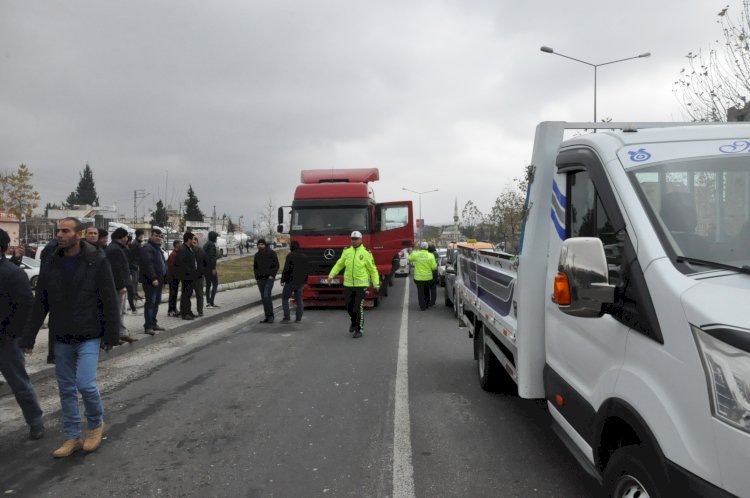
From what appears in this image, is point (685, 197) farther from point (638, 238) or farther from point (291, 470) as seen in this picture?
point (291, 470)

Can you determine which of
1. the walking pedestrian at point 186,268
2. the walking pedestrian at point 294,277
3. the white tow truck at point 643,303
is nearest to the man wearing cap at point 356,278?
the walking pedestrian at point 294,277

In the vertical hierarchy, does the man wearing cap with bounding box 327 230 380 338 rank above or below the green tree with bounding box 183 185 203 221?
below

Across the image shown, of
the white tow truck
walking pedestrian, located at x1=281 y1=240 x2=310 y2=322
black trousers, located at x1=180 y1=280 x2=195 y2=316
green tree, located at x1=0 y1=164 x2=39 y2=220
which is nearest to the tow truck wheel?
the white tow truck

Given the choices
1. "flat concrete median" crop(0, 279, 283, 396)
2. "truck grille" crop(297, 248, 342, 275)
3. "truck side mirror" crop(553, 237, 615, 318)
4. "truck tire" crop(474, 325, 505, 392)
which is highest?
"truck side mirror" crop(553, 237, 615, 318)

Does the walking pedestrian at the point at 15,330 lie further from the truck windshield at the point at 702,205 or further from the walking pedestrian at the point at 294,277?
the walking pedestrian at the point at 294,277

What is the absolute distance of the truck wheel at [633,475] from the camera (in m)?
2.18

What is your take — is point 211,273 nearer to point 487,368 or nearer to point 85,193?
point 487,368

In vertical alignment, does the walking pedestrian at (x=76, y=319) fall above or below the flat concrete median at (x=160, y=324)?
above

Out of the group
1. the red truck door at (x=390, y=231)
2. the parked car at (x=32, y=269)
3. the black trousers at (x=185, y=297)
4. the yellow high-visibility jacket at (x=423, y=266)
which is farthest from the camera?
the parked car at (x=32, y=269)

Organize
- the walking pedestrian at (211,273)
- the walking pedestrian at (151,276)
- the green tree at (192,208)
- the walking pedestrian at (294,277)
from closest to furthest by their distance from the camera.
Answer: the walking pedestrian at (151,276)
the walking pedestrian at (294,277)
the walking pedestrian at (211,273)
the green tree at (192,208)

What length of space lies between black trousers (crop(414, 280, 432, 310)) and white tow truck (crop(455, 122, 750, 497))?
10583 millimetres

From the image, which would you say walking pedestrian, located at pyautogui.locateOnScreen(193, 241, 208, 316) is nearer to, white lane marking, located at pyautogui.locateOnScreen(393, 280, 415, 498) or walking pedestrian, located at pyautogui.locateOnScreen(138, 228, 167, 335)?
walking pedestrian, located at pyautogui.locateOnScreen(138, 228, 167, 335)

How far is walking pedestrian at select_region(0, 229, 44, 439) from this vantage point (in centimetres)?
462

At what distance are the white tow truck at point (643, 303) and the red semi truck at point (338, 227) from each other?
422 inches
